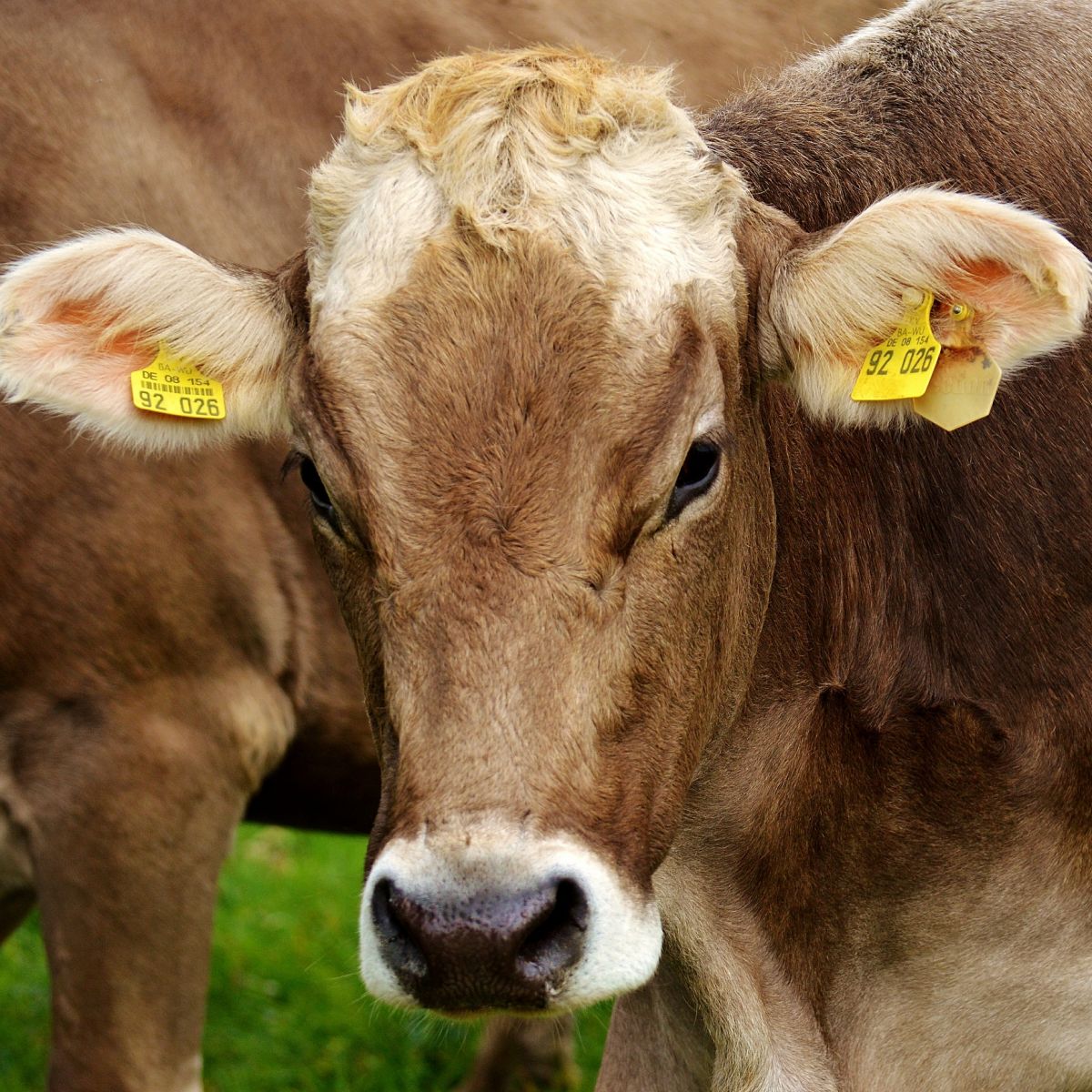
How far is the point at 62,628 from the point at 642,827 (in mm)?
2104

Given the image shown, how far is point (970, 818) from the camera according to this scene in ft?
12.4

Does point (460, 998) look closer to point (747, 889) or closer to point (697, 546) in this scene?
point (697, 546)

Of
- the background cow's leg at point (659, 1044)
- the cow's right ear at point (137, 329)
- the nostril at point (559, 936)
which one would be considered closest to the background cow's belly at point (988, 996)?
the background cow's leg at point (659, 1044)

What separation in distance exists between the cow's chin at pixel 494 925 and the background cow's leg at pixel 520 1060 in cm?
342

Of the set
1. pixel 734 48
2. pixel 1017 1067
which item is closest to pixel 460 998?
pixel 1017 1067

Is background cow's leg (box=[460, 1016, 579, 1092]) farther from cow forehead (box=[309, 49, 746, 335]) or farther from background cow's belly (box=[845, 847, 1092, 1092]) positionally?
cow forehead (box=[309, 49, 746, 335])

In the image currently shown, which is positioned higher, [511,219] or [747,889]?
[511,219]

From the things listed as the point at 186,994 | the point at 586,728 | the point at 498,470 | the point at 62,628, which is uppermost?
the point at 498,470

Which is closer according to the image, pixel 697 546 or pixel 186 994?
pixel 697 546

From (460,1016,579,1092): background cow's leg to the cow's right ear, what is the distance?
3.23 metres

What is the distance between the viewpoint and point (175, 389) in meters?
3.65

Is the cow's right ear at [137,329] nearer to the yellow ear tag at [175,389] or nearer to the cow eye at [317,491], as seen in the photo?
the yellow ear tag at [175,389]

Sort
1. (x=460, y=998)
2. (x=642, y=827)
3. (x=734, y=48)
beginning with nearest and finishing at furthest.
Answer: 1. (x=460, y=998)
2. (x=642, y=827)
3. (x=734, y=48)

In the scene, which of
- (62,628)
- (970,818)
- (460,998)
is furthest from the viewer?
(62,628)
